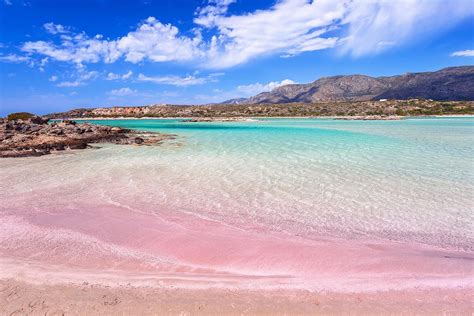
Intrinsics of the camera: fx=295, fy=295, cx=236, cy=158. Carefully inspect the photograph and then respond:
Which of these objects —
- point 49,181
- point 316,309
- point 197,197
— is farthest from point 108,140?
point 316,309

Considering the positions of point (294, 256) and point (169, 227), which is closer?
point (294, 256)

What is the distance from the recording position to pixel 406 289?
415 cm

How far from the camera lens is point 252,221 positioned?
22.1 ft

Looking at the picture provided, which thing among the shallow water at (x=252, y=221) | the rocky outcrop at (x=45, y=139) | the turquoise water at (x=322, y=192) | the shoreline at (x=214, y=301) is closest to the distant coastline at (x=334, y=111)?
the rocky outcrop at (x=45, y=139)

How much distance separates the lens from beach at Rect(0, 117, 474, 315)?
153 inches

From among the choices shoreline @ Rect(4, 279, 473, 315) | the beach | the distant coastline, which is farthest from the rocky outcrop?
the distant coastline

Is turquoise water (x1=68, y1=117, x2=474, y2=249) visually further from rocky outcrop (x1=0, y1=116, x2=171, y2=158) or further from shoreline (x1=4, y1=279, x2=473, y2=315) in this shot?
rocky outcrop (x1=0, y1=116, x2=171, y2=158)

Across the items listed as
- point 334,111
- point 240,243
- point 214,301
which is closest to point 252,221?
point 240,243

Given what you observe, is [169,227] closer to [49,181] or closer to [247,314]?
[247,314]

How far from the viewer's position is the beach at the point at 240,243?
3898mm

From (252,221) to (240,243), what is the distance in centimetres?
115

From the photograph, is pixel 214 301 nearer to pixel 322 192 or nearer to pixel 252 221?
pixel 252 221

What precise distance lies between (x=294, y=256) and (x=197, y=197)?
162 inches

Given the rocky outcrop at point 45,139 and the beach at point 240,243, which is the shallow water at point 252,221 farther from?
the rocky outcrop at point 45,139
